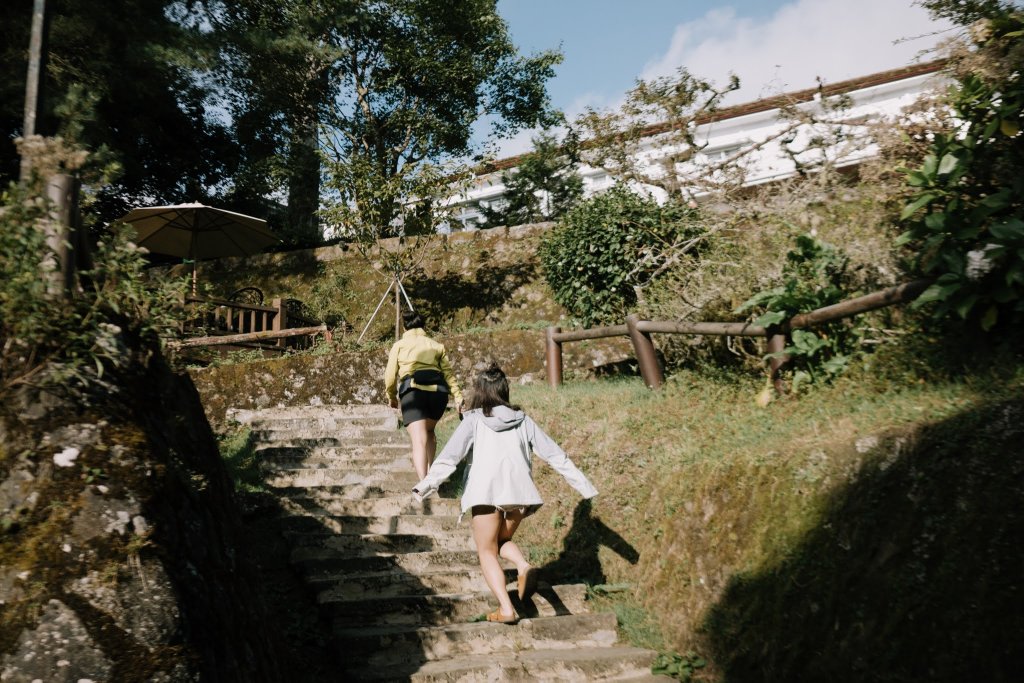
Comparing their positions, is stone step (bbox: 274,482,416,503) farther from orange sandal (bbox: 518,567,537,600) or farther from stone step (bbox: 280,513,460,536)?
orange sandal (bbox: 518,567,537,600)

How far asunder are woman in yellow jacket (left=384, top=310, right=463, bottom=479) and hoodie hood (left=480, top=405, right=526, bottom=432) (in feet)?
5.76

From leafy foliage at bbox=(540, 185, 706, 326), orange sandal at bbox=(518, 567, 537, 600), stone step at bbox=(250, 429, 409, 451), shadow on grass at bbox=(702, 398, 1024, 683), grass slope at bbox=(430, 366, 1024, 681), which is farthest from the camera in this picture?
leafy foliage at bbox=(540, 185, 706, 326)

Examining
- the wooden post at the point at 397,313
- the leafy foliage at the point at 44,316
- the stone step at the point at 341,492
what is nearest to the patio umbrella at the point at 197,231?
the wooden post at the point at 397,313

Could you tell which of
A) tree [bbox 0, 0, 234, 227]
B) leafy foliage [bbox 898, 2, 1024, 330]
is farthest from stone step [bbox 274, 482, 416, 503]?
tree [bbox 0, 0, 234, 227]

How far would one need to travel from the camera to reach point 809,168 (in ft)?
34.8

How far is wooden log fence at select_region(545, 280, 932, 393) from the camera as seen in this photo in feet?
17.2

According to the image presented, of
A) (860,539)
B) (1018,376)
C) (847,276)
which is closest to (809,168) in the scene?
(847,276)

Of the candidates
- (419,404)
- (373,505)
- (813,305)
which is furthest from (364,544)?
(813,305)

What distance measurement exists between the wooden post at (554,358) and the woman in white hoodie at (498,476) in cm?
416

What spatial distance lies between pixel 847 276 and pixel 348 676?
189 inches

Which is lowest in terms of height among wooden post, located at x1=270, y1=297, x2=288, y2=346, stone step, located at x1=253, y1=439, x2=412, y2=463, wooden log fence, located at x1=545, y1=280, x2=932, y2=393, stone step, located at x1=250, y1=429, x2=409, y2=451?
stone step, located at x1=253, y1=439, x2=412, y2=463

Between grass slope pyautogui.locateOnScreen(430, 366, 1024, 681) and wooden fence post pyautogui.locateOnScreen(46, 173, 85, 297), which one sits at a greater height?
wooden fence post pyautogui.locateOnScreen(46, 173, 85, 297)

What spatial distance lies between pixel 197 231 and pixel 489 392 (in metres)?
10.3

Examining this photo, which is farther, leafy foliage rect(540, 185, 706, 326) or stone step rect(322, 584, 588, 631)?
leafy foliage rect(540, 185, 706, 326)
